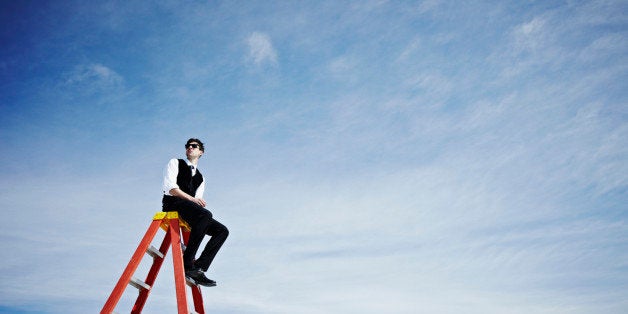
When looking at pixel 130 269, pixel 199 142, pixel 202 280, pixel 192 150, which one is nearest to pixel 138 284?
pixel 130 269

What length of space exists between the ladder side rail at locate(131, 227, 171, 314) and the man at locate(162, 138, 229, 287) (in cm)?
53

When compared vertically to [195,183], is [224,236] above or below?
below

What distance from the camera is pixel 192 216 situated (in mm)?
6746

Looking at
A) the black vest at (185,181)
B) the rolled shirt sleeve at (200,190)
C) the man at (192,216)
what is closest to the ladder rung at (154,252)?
the man at (192,216)

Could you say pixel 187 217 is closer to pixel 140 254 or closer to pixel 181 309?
pixel 140 254

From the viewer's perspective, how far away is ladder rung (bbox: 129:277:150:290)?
6077 millimetres

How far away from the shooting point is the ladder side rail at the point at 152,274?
21.4ft

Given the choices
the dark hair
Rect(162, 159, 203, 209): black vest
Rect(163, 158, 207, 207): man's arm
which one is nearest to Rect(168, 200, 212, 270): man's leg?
Rect(163, 158, 207, 207): man's arm

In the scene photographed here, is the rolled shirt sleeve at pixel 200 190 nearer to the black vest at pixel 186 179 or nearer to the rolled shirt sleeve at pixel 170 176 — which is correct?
the black vest at pixel 186 179

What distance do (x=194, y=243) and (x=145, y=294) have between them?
110 centimetres

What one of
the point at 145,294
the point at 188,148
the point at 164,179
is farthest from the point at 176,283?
the point at 188,148

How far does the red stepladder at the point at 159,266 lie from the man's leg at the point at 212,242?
34 cm

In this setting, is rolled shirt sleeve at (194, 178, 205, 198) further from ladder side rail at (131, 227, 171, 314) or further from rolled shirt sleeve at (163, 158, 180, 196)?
ladder side rail at (131, 227, 171, 314)

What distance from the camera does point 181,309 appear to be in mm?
5805
